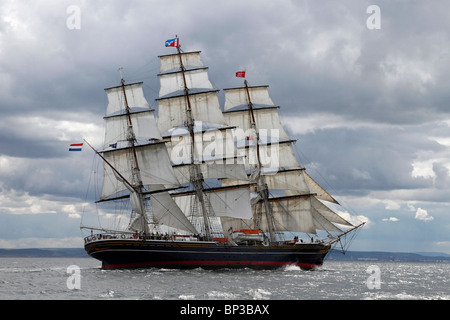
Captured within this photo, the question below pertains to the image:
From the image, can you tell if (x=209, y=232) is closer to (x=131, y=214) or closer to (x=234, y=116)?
(x=131, y=214)

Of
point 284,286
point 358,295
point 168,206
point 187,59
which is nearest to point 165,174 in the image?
point 168,206

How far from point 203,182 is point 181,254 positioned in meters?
13.2

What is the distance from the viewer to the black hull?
70500mm

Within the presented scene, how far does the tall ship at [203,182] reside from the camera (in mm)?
73688

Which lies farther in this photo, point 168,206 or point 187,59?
A: point 187,59

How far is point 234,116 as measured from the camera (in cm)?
8512

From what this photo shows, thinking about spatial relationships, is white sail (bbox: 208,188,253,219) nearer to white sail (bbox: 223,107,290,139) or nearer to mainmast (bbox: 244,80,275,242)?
mainmast (bbox: 244,80,275,242)

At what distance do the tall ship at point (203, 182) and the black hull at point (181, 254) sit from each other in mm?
128

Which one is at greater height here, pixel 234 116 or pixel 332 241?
pixel 234 116

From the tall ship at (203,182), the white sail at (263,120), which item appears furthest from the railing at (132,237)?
the white sail at (263,120)

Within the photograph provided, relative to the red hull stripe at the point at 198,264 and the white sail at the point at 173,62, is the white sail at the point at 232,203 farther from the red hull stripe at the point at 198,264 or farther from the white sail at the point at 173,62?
the white sail at the point at 173,62

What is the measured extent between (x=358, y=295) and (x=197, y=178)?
37.1 metres

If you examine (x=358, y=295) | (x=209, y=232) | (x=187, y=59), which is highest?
(x=187, y=59)

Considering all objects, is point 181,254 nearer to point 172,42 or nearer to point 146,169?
point 146,169
